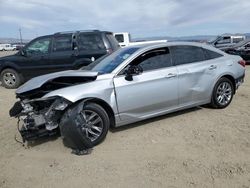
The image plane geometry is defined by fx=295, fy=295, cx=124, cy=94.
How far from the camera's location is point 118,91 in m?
5.01

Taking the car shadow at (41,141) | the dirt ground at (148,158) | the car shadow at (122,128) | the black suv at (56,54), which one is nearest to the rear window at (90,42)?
the black suv at (56,54)

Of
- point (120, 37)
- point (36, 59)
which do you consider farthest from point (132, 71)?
point (120, 37)

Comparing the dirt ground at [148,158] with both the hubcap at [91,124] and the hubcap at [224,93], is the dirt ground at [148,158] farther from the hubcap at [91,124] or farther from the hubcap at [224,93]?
the hubcap at [224,93]

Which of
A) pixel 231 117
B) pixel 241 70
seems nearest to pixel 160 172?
pixel 231 117

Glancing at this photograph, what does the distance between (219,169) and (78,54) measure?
730cm

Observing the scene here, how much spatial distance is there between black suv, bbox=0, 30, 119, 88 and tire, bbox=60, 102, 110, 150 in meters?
5.36

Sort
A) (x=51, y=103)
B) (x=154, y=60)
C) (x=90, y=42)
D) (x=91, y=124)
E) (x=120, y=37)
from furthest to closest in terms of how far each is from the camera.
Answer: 1. (x=120, y=37)
2. (x=90, y=42)
3. (x=154, y=60)
4. (x=51, y=103)
5. (x=91, y=124)

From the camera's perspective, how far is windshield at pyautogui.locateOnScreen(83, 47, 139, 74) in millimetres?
5315

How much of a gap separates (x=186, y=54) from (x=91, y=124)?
8.31 ft

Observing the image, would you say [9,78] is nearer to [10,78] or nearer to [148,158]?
[10,78]

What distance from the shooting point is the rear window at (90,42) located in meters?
10.1

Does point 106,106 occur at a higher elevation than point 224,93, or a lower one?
higher

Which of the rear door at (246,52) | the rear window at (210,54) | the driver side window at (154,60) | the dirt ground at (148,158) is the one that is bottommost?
the rear door at (246,52)

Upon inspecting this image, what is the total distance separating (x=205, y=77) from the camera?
6.06 meters
